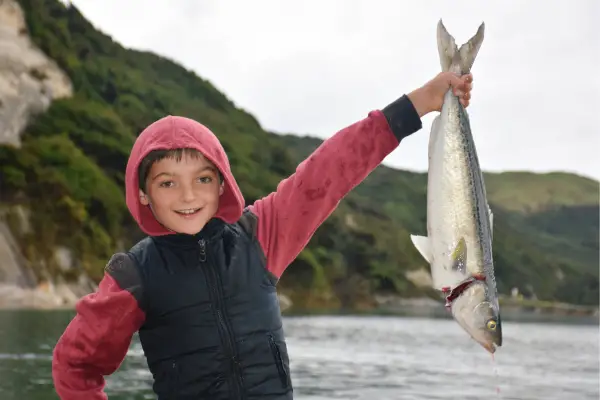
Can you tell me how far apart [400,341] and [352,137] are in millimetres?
48412

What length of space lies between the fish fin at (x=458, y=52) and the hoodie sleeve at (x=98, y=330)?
184 centimetres

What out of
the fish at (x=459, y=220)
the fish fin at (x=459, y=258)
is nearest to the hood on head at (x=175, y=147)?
the fish at (x=459, y=220)

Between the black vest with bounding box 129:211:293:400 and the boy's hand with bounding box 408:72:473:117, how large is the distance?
1.14 meters

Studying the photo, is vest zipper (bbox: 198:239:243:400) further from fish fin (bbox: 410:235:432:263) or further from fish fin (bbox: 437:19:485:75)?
fish fin (bbox: 437:19:485:75)

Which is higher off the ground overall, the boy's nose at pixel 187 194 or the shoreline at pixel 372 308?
the boy's nose at pixel 187 194

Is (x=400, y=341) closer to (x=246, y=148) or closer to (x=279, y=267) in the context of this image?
(x=279, y=267)

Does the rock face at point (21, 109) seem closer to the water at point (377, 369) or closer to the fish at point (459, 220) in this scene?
the water at point (377, 369)

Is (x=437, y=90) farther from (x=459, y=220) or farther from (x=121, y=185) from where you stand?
(x=121, y=185)

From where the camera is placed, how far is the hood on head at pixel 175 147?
377cm

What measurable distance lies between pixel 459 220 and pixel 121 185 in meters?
84.1

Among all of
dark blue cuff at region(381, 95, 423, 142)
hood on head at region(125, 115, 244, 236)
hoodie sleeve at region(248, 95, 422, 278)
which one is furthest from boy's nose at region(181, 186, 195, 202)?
dark blue cuff at region(381, 95, 423, 142)

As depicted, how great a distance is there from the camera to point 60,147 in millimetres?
76562

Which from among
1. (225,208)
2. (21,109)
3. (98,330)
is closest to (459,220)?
(225,208)

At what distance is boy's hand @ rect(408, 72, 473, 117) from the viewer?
13.6ft
